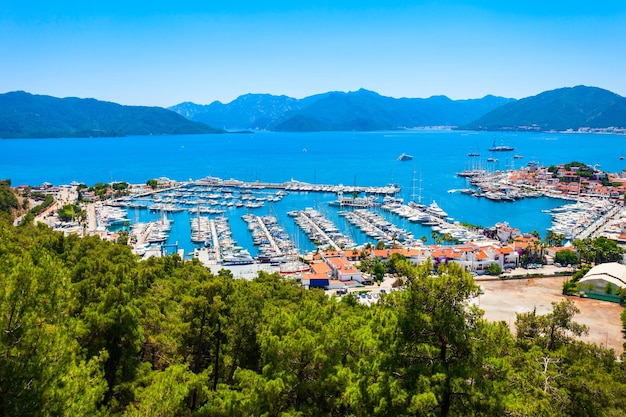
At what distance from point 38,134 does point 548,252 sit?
217821mm

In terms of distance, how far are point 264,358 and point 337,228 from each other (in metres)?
37.3

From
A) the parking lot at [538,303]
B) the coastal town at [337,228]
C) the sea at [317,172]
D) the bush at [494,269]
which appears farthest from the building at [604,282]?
the sea at [317,172]

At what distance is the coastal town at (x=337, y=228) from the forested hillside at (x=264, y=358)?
23.9 feet

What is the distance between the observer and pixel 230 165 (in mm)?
107250

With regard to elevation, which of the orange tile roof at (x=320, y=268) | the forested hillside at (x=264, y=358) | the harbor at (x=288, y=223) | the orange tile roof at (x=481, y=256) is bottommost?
the harbor at (x=288, y=223)

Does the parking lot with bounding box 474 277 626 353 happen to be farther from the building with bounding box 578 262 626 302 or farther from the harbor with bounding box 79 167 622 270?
the harbor with bounding box 79 167 622 270

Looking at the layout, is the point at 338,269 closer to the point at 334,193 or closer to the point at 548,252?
the point at 548,252

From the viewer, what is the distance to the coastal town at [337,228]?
33.9 m

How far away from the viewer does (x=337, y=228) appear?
149ft

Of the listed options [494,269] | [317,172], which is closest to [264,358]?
[494,269]

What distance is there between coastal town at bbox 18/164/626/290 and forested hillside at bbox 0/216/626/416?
728cm

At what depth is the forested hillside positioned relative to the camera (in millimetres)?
5734

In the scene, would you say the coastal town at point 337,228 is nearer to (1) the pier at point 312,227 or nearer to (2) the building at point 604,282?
(1) the pier at point 312,227

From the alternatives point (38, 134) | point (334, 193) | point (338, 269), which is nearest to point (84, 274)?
point (338, 269)
